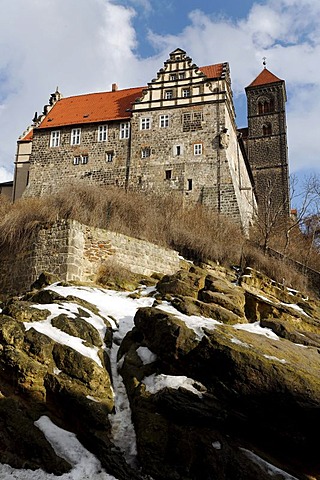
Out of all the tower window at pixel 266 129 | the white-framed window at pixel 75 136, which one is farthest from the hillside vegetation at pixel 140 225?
the tower window at pixel 266 129

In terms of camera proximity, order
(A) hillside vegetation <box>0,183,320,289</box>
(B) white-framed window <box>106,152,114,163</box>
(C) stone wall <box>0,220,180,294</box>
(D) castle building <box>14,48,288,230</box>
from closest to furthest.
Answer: (C) stone wall <box>0,220,180,294</box> < (A) hillside vegetation <box>0,183,320,289</box> < (D) castle building <box>14,48,288,230</box> < (B) white-framed window <box>106,152,114,163</box>

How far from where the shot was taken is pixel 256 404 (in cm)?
801

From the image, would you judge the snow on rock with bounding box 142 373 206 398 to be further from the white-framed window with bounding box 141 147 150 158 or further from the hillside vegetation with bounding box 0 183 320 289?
the white-framed window with bounding box 141 147 150 158

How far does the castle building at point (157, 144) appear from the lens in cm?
3130

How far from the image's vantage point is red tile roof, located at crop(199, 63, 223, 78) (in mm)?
34219

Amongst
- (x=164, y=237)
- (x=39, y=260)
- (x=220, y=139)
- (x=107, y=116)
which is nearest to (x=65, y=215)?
(x=39, y=260)

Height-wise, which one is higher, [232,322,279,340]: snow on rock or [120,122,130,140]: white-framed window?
[120,122,130,140]: white-framed window

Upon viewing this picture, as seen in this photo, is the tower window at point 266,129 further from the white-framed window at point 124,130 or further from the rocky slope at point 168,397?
the rocky slope at point 168,397

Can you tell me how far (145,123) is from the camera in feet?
110

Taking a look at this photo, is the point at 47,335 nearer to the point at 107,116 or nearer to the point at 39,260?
the point at 39,260

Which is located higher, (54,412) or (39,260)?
(39,260)

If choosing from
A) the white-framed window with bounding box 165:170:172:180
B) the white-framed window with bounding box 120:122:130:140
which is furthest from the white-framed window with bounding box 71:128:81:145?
the white-framed window with bounding box 165:170:172:180

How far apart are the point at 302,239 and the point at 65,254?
20.3m

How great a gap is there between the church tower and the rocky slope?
4251 centimetres
